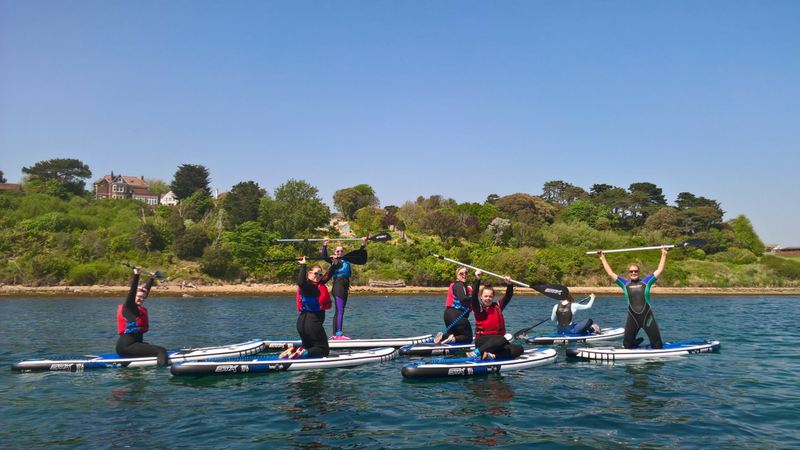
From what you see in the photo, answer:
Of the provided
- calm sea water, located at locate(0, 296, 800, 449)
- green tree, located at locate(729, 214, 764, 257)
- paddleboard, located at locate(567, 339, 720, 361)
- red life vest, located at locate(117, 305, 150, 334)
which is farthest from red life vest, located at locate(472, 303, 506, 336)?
green tree, located at locate(729, 214, 764, 257)

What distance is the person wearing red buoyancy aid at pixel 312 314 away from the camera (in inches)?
453

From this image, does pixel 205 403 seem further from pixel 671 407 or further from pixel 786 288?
pixel 786 288

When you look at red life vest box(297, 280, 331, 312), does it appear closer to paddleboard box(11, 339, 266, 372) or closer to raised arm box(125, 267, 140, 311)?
paddleboard box(11, 339, 266, 372)

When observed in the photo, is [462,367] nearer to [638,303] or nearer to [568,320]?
[638,303]

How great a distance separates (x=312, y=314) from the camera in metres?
11.7

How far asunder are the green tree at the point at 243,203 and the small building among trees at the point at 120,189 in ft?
133

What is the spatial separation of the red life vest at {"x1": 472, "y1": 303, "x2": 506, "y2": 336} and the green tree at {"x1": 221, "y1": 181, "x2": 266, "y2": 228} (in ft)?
175

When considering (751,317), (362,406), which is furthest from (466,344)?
(751,317)

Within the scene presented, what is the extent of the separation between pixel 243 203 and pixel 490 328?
56515 mm

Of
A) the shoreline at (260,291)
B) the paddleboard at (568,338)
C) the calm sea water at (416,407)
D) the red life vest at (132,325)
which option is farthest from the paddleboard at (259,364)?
the shoreline at (260,291)

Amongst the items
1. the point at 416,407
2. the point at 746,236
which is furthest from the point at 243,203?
the point at 746,236

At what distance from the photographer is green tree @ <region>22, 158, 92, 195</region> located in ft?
276

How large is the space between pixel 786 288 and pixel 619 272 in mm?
18155

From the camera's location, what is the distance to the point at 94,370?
38.5 feet
